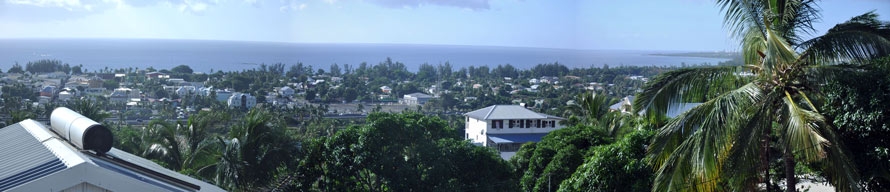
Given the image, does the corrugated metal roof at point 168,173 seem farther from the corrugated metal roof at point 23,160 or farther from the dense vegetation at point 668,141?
the dense vegetation at point 668,141

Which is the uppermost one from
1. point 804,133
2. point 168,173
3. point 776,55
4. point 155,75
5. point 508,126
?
point 776,55

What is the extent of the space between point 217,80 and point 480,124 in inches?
2682

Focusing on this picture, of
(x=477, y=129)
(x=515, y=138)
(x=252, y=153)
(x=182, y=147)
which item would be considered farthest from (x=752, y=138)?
(x=477, y=129)

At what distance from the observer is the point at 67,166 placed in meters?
8.12

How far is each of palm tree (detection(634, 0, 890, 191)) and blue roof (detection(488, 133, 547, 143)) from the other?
25.8 meters

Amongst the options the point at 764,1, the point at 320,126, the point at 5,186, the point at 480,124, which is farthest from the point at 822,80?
the point at 320,126

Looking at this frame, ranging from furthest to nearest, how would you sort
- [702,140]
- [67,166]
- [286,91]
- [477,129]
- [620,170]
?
1. [286,91]
2. [477,129]
3. [620,170]
4. [67,166]
5. [702,140]

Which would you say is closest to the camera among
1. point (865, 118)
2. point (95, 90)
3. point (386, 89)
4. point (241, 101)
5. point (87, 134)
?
point (865, 118)

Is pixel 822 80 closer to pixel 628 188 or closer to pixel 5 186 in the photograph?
pixel 628 188

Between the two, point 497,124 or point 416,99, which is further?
point 416,99

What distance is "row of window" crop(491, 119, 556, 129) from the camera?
34.8 m

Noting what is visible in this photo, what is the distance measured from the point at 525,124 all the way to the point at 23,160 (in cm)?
2723

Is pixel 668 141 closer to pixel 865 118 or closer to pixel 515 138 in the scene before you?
pixel 865 118

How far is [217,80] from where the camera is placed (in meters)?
96.9
